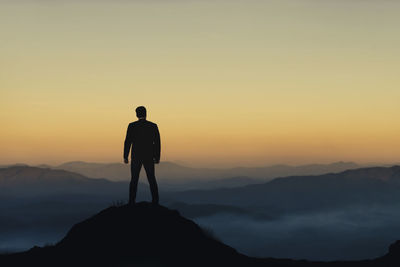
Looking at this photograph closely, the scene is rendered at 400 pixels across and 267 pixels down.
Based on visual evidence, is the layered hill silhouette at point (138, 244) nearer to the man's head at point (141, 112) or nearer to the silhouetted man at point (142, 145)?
the silhouetted man at point (142, 145)

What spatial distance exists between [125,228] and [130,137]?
3.58 m

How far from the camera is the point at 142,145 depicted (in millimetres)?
22219

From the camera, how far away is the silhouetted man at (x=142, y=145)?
2222cm

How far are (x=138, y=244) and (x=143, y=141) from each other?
3.89m

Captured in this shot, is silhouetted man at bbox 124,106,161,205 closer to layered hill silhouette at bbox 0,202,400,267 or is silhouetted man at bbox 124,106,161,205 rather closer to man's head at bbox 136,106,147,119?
man's head at bbox 136,106,147,119

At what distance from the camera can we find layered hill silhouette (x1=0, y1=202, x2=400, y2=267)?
72.8ft

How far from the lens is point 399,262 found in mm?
32094

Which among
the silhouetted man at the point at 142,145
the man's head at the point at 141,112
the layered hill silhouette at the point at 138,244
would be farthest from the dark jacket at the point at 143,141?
the layered hill silhouette at the point at 138,244

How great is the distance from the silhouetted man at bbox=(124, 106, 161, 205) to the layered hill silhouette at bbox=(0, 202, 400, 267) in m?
1.56

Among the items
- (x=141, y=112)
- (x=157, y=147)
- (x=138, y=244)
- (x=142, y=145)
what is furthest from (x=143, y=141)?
(x=138, y=244)

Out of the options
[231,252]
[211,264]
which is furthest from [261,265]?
[211,264]

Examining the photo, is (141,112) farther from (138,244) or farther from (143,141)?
(138,244)

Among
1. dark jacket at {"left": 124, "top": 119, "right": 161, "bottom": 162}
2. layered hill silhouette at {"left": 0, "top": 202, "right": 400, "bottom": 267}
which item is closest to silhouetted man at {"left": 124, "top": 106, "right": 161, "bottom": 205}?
dark jacket at {"left": 124, "top": 119, "right": 161, "bottom": 162}

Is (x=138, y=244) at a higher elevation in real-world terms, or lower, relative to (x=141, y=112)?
lower
